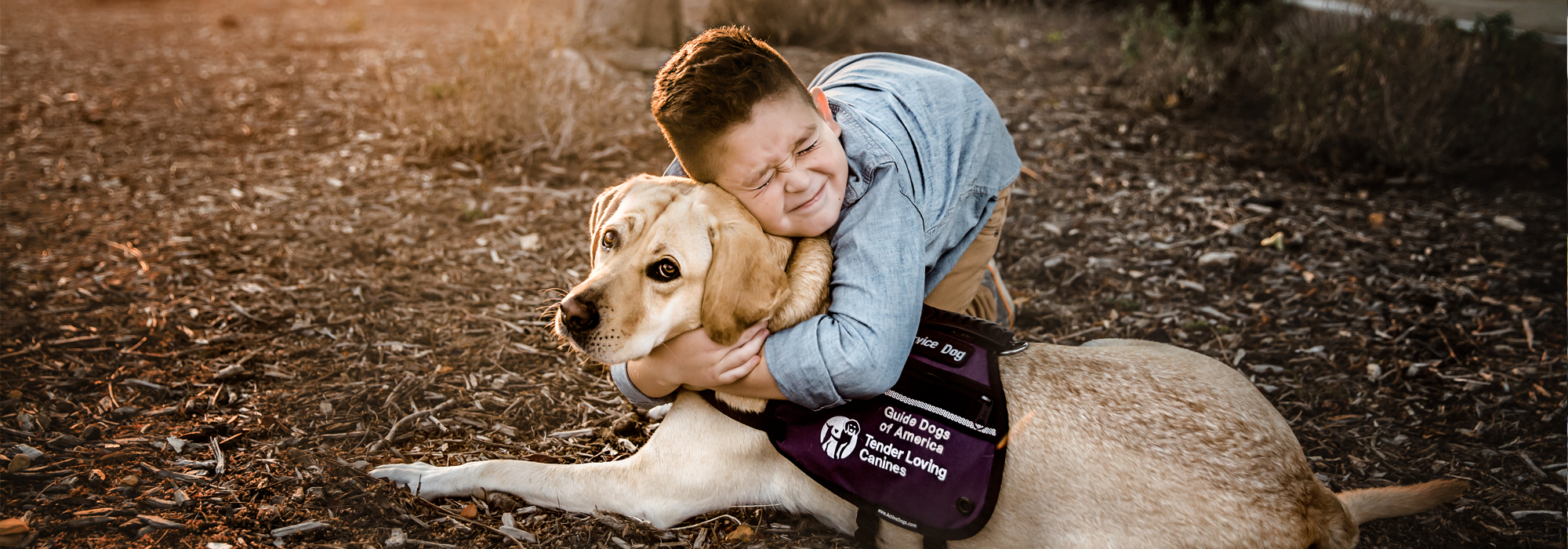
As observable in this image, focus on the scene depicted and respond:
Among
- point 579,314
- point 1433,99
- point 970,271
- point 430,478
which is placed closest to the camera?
point 579,314

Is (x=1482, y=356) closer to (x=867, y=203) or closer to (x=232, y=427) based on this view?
(x=867, y=203)

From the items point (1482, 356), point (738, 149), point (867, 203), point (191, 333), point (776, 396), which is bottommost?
point (1482, 356)

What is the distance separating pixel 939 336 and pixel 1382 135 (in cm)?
436

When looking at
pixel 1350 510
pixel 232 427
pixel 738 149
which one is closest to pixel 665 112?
pixel 738 149

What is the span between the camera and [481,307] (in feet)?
13.7

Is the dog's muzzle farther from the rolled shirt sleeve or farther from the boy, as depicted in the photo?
the rolled shirt sleeve

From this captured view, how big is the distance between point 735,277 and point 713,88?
53 cm

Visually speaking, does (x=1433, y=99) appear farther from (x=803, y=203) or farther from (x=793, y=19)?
(x=793, y=19)

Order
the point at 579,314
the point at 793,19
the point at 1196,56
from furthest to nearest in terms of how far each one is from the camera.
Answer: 1. the point at 793,19
2. the point at 1196,56
3. the point at 579,314

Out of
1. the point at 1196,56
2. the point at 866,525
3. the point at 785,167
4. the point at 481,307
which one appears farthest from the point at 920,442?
the point at 1196,56

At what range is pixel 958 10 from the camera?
423 inches

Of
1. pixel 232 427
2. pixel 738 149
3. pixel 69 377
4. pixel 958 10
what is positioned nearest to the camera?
pixel 738 149

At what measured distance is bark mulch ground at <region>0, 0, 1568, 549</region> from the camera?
2.86 metres

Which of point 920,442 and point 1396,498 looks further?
point 1396,498
